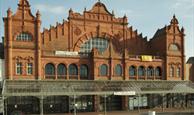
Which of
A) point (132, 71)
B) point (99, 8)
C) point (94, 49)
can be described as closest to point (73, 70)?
point (94, 49)

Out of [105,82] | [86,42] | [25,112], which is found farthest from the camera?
[86,42]

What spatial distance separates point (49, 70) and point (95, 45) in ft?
31.9

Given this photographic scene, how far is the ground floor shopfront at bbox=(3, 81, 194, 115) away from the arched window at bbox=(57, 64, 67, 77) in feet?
5.72

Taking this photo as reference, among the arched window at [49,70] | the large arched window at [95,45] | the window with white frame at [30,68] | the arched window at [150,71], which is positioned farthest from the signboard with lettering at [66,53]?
the arched window at [150,71]

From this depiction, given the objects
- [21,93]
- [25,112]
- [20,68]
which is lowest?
[25,112]

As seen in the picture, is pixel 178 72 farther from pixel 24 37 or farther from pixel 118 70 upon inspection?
pixel 24 37

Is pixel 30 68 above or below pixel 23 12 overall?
below

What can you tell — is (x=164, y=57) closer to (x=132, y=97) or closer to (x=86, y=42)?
(x=132, y=97)

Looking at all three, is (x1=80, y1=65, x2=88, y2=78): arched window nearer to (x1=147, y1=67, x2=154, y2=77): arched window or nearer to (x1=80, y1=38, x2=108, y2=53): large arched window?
(x1=80, y1=38, x2=108, y2=53): large arched window

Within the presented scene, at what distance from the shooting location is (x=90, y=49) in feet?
169

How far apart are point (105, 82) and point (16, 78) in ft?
44.0

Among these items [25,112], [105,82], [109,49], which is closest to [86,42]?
[109,49]

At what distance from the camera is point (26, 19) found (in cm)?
4519

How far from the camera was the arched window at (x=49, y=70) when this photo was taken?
4616 cm
